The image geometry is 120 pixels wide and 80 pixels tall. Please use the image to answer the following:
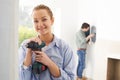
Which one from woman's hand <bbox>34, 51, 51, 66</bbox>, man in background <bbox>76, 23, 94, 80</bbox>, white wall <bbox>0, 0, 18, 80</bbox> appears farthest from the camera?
man in background <bbox>76, 23, 94, 80</bbox>

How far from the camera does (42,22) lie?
5.95 feet

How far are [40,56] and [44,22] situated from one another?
0.30 metres

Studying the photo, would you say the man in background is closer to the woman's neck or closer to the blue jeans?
the blue jeans

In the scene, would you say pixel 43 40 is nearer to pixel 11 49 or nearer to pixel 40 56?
pixel 40 56

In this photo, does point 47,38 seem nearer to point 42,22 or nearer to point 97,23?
point 42,22

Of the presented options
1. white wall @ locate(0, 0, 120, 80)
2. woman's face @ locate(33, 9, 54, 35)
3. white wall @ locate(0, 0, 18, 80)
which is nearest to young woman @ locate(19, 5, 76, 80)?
woman's face @ locate(33, 9, 54, 35)

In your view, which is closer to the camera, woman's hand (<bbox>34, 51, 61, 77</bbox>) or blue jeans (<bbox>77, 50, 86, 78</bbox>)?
woman's hand (<bbox>34, 51, 61, 77</bbox>)

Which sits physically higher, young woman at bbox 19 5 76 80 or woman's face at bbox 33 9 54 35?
woman's face at bbox 33 9 54 35

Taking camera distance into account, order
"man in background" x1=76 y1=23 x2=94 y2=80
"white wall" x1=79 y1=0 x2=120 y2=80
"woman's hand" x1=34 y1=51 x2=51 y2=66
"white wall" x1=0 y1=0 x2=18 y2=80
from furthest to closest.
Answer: "man in background" x1=76 y1=23 x2=94 y2=80, "white wall" x1=79 y1=0 x2=120 y2=80, "woman's hand" x1=34 y1=51 x2=51 y2=66, "white wall" x1=0 y1=0 x2=18 y2=80

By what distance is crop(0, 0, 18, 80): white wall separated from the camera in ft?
1.01

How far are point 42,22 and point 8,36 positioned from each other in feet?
4.96

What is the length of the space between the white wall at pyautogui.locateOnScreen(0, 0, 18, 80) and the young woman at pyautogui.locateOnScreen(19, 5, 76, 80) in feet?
4.79

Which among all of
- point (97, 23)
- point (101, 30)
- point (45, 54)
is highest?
point (97, 23)

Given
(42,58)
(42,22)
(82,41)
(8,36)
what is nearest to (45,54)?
(42,58)
